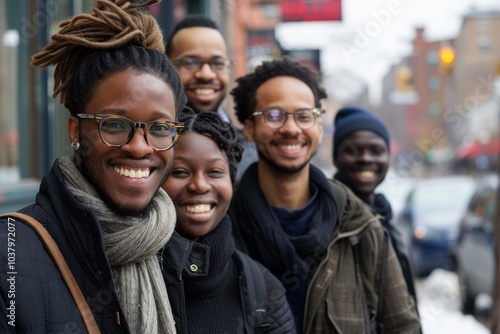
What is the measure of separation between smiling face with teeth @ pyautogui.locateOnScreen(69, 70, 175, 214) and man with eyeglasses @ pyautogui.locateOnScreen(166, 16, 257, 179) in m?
1.77

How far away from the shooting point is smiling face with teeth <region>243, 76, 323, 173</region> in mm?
3260

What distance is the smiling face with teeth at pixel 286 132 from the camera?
326 centimetres

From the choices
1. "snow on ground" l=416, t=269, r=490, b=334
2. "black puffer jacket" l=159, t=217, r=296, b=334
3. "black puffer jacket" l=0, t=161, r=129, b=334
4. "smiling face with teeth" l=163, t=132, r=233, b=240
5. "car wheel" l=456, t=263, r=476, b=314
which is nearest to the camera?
"black puffer jacket" l=0, t=161, r=129, b=334

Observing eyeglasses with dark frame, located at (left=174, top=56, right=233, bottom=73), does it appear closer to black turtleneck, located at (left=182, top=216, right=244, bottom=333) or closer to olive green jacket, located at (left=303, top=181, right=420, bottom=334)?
olive green jacket, located at (left=303, top=181, right=420, bottom=334)

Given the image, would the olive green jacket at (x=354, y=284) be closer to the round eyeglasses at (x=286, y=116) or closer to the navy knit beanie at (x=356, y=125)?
the round eyeglasses at (x=286, y=116)

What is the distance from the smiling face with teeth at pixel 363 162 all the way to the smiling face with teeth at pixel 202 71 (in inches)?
31.4

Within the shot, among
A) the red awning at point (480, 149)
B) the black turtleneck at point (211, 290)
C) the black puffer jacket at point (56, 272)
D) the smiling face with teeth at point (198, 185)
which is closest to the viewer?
the black puffer jacket at point (56, 272)

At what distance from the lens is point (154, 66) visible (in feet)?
7.01

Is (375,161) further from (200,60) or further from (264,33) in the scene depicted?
(264,33)

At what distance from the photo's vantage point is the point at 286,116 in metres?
3.31

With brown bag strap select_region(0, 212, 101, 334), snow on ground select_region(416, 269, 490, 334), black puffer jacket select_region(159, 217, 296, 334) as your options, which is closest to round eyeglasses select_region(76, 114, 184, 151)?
brown bag strap select_region(0, 212, 101, 334)

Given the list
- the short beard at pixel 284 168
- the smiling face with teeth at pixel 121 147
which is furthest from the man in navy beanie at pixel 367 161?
the smiling face with teeth at pixel 121 147

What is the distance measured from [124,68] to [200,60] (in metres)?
1.98

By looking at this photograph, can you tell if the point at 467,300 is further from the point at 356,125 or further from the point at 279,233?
the point at 279,233
